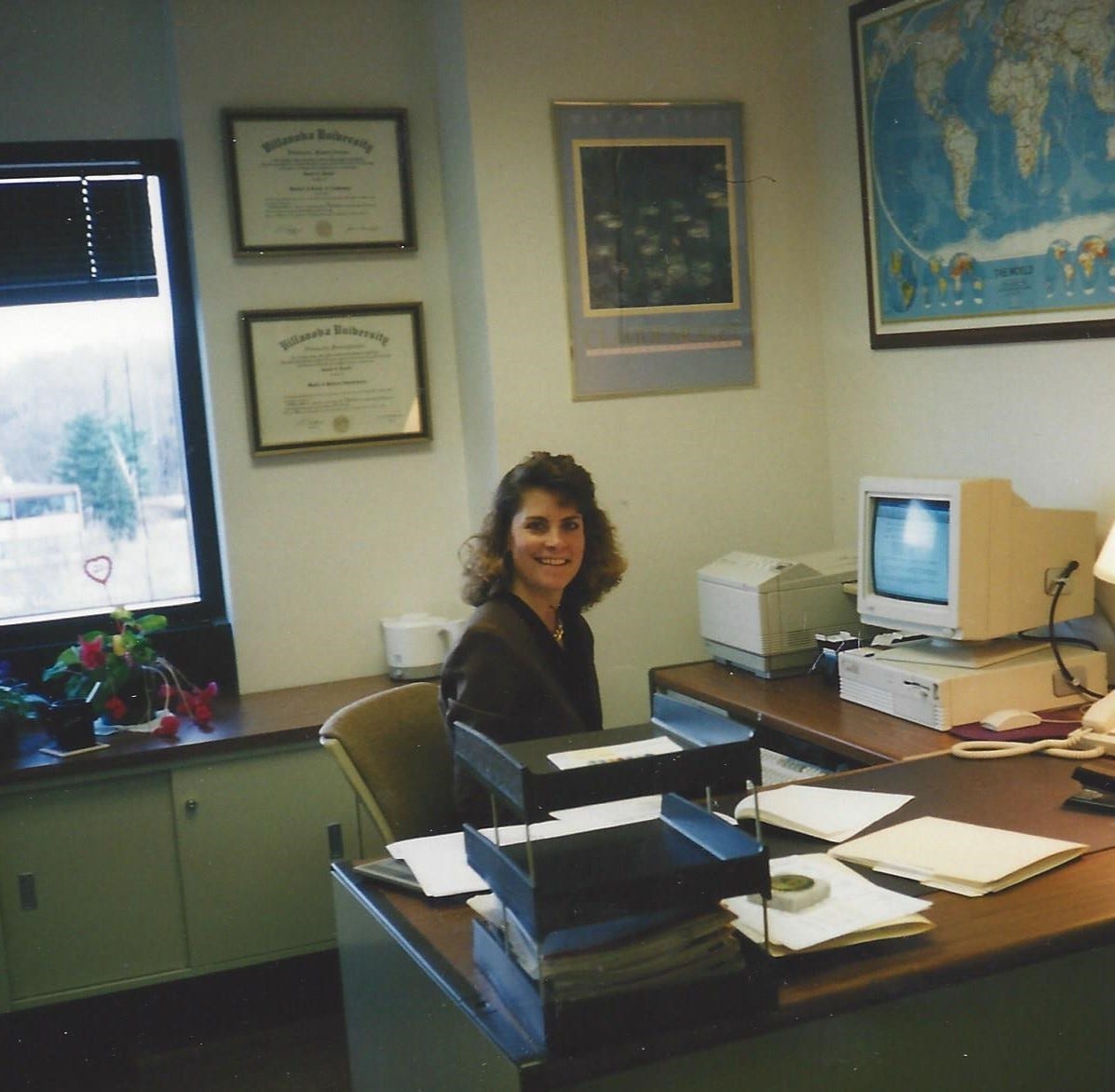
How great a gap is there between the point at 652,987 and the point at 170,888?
7.56ft

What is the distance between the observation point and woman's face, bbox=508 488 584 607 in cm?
285

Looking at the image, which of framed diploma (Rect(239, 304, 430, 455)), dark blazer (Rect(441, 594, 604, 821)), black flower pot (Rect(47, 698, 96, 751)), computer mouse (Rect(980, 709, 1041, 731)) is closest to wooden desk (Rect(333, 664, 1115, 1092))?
dark blazer (Rect(441, 594, 604, 821))

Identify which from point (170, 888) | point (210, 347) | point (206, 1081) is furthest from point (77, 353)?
point (206, 1081)

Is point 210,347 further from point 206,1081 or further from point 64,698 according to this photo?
point 206,1081

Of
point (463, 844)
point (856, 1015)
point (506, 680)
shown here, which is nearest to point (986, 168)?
point (506, 680)

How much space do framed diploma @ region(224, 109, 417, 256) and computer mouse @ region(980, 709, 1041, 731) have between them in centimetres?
208

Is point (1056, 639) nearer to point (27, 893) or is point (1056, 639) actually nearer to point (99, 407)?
point (27, 893)

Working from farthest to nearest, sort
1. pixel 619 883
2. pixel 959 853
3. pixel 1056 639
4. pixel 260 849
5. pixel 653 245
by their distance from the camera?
pixel 653 245 < pixel 260 849 < pixel 1056 639 < pixel 959 853 < pixel 619 883

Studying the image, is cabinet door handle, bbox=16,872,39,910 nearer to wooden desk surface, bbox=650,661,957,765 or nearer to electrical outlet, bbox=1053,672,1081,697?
wooden desk surface, bbox=650,661,957,765

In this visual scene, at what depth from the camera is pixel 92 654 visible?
3561 mm

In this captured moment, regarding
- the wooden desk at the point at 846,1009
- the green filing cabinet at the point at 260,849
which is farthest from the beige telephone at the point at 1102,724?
the green filing cabinet at the point at 260,849

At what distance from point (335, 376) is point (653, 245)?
3.06ft

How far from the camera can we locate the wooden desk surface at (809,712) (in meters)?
2.83

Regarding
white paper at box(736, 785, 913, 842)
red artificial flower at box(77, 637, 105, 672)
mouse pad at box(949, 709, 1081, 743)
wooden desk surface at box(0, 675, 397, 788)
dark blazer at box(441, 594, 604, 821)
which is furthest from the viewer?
red artificial flower at box(77, 637, 105, 672)
